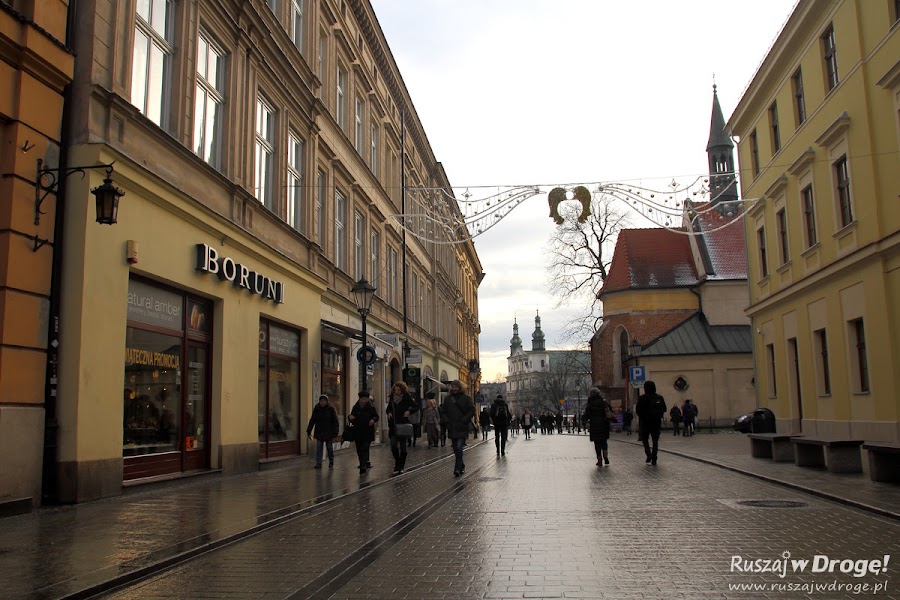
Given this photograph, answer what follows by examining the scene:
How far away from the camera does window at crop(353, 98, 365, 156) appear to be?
27.2 m

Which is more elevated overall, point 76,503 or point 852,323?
point 852,323

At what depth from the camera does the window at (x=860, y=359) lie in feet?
65.7

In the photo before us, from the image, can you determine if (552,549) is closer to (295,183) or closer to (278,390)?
(278,390)

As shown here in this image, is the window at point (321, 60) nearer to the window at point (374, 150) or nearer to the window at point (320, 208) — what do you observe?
the window at point (320, 208)

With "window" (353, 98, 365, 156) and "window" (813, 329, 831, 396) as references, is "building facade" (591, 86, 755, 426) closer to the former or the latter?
"window" (813, 329, 831, 396)

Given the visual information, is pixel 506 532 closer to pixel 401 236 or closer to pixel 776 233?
pixel 776 233

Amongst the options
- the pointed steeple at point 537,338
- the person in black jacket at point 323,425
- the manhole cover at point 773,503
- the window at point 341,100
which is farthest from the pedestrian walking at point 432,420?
the pointed steeple at point 537,338

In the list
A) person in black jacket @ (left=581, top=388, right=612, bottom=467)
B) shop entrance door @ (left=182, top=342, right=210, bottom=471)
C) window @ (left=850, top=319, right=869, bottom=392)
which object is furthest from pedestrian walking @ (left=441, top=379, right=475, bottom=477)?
window @ (left=850, top=319, right=869, bottom=392)

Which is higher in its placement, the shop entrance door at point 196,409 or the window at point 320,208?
the window at point 320,208

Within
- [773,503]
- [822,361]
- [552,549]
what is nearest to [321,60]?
[822,361]

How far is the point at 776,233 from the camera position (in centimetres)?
2623

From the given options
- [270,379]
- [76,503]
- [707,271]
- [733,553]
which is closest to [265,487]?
[76,503]

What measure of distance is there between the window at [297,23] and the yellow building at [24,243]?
10540mm

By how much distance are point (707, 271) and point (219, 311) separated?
44342 mm
